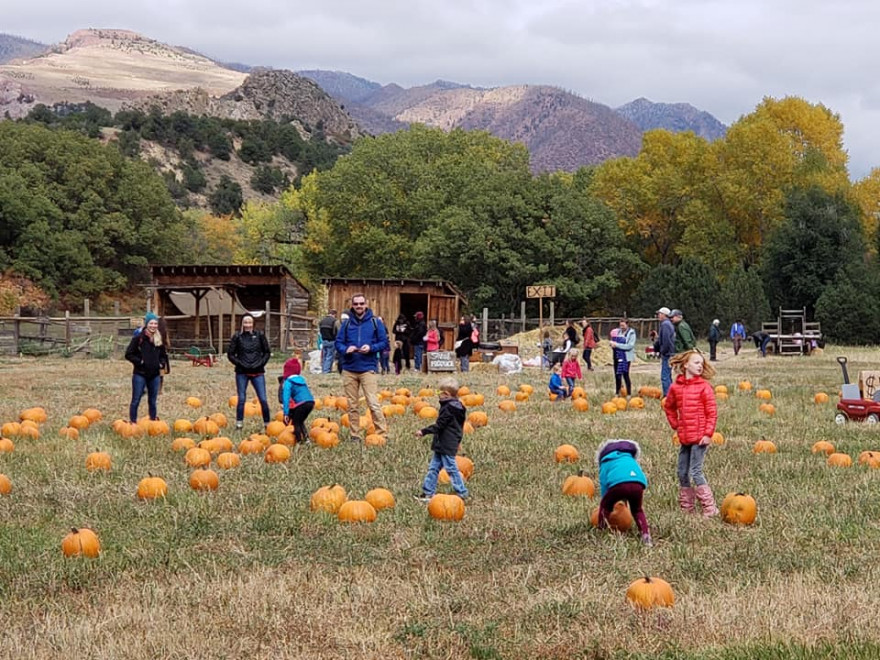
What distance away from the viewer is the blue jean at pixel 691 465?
8.34 metres

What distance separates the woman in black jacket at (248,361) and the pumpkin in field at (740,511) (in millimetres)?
7440

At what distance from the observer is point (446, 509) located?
7895 millimetres

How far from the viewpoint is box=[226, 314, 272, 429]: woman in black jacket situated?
1363 centimetres

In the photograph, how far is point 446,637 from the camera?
16.4ft

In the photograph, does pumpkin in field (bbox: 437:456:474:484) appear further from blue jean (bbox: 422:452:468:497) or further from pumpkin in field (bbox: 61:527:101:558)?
pumpkin in field (bbox: 61:527:101:558)

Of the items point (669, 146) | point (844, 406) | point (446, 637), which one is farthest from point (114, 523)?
point (669, 146)

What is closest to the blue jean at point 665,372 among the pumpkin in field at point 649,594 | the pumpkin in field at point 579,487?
the pumpkin in field at point 579,487

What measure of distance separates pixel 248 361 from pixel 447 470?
545cm

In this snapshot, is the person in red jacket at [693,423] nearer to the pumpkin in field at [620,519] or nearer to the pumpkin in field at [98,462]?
the pumpkin in field at [620,519]

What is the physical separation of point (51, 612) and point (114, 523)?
92.2 inches

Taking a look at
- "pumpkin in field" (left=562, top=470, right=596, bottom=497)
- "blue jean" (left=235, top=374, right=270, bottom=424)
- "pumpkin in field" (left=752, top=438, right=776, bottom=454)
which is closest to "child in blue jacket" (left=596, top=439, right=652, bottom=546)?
"pumpkin in field" (left=562, top=470, right=596, bottom=497)

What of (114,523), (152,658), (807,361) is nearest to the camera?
(152,658)

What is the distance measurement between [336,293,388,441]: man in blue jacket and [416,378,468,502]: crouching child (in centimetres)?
355

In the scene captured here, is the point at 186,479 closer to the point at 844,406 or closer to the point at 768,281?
the point at 844,406
